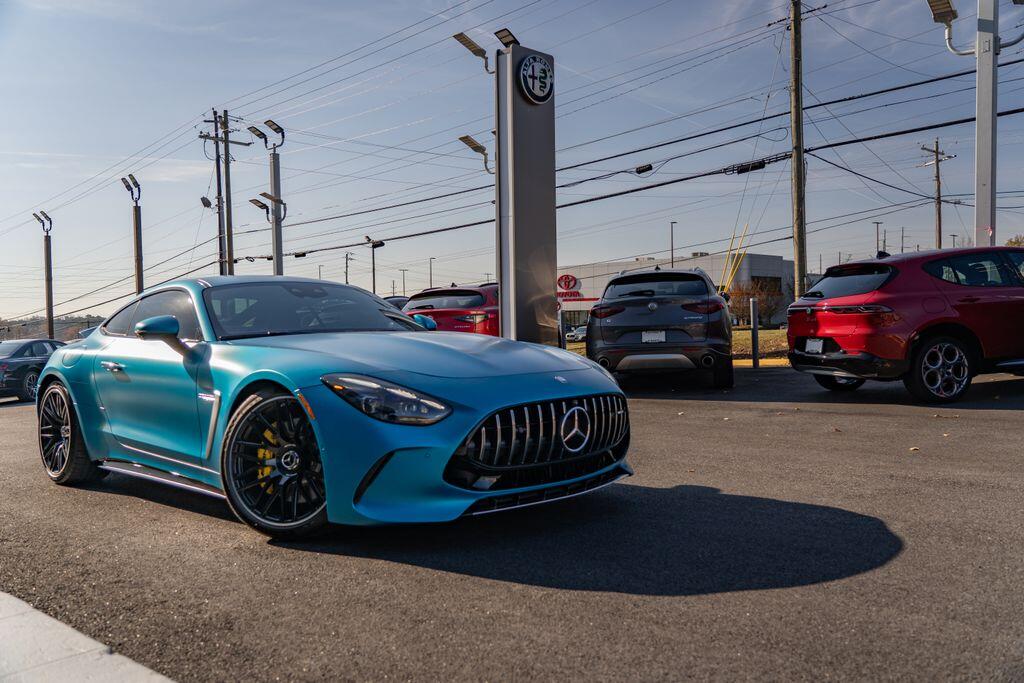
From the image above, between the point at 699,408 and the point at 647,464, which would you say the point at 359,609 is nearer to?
the point at 647,464

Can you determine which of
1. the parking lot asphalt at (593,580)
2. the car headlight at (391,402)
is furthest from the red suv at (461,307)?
the car headlight at (391,402)

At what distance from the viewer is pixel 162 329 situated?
4449 mm

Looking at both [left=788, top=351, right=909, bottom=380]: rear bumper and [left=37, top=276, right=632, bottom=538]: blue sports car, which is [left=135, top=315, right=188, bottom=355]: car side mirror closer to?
[left=37, top=276, right=632, bottom=538]: blue sports car

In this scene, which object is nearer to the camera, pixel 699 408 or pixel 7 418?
pixel 699 408

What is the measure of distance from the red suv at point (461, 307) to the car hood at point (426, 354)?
22.7 feet

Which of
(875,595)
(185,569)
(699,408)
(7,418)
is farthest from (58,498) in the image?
(7,418)

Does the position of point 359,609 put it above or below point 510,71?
below

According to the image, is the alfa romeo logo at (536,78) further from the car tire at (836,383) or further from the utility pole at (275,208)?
the utility pole at (275,208)

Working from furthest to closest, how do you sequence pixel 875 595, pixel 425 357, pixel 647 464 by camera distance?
1. pixel 647 464
2. pixel 425 357
3. pixel 875 595

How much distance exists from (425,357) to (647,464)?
2.30 meters

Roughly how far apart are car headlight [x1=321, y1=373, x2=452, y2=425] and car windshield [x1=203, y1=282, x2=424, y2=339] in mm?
1095

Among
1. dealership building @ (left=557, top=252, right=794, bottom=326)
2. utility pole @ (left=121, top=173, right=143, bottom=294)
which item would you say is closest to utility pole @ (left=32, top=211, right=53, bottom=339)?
utility pole @ (left=121, top=173, right=143, bottom=294)

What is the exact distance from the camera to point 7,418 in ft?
37.3

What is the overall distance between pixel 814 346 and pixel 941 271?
1.53m
